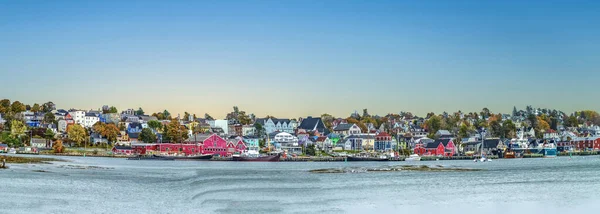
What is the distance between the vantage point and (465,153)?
4951 inches

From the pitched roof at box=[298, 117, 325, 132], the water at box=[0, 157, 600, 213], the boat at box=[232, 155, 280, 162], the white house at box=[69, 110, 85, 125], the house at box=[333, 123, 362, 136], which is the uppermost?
the white house at box=[69, 110, 85, 125]

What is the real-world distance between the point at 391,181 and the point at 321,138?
87588 mm

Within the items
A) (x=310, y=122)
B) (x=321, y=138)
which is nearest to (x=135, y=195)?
(x=321, y=138)

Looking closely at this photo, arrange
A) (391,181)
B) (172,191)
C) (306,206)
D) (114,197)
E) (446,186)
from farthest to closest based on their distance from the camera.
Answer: (391,181) → (446,186) → (172,191) → (114,197) → (306,206)

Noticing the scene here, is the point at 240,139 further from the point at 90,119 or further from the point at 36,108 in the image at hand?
the point at 36,108

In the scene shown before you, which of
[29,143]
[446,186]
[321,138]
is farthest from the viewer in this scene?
[321,138]

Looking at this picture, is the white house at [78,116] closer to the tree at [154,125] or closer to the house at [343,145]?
the tree at [154,125]

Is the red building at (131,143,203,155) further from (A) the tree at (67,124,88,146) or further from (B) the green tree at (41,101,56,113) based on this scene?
(B) the green tree at (41,101,56,113)

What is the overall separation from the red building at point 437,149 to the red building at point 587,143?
37.8 metres

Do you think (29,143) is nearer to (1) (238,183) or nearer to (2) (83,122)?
(2) (83,122)

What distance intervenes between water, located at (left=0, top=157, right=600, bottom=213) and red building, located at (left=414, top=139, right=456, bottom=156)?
64.4m

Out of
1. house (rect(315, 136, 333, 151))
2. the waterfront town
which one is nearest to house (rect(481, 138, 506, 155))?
the waterfront town

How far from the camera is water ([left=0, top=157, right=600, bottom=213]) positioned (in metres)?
31.4

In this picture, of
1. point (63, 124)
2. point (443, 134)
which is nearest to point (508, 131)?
point (443, 134)
